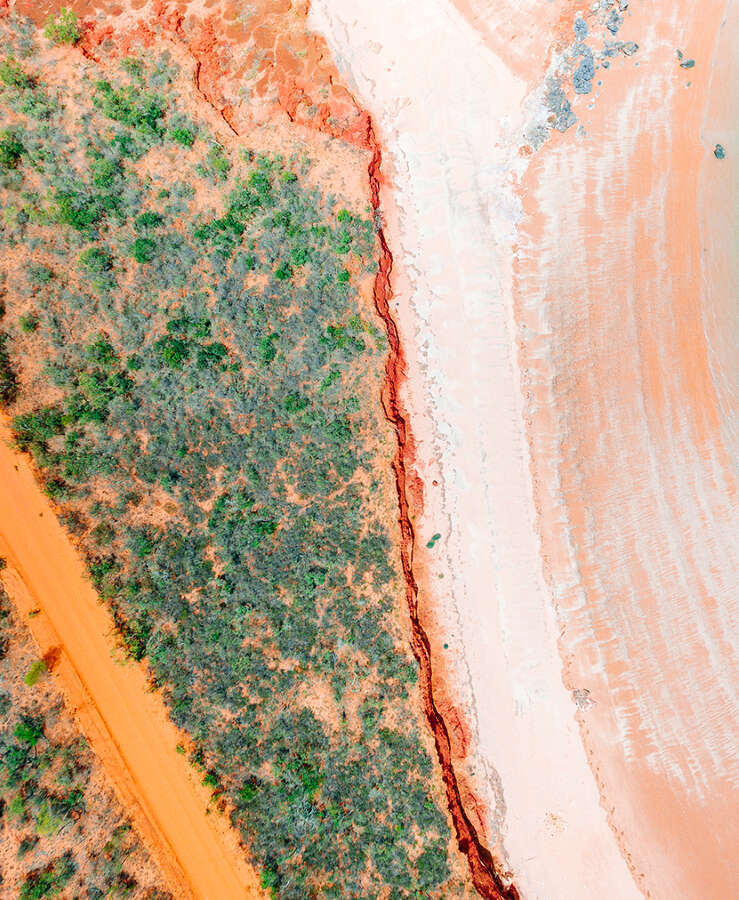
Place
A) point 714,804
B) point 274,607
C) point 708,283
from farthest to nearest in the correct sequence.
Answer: point 708,283 → point 714,804 → point 274,607

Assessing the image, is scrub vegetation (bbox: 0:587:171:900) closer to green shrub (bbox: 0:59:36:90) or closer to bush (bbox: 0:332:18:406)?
bush (bbox: 0:332:18:406)

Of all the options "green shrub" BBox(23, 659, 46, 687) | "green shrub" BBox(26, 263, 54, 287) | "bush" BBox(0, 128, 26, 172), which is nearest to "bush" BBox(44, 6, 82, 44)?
"bush" BBox(0, 128, 26, 172)

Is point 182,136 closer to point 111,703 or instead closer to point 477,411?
point 477,411

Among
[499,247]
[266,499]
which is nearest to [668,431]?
[499,247]

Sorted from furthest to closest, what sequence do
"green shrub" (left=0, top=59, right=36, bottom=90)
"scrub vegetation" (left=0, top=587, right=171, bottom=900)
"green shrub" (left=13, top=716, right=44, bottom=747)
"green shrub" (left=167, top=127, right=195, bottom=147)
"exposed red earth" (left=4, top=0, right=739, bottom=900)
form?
"exposed red earth" (left=4, top=0, right=739, bottom=900) → "green shrub" (left=167, top=127, right=195, bottom=147) → "green shrub" (left=0, top=59, right=36, bottom=90) → "green shrub" (left=13, top=716, right=44, bottom=747) → "scrub vegetation" (left=0, top=587, right=171, bottom=900)

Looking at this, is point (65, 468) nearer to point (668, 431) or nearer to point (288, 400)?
point (288, 400)

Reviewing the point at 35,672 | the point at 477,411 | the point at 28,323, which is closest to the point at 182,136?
the point at 28,323

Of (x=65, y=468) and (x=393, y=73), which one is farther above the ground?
(x=393, y=73)

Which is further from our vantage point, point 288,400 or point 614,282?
point 614,282
